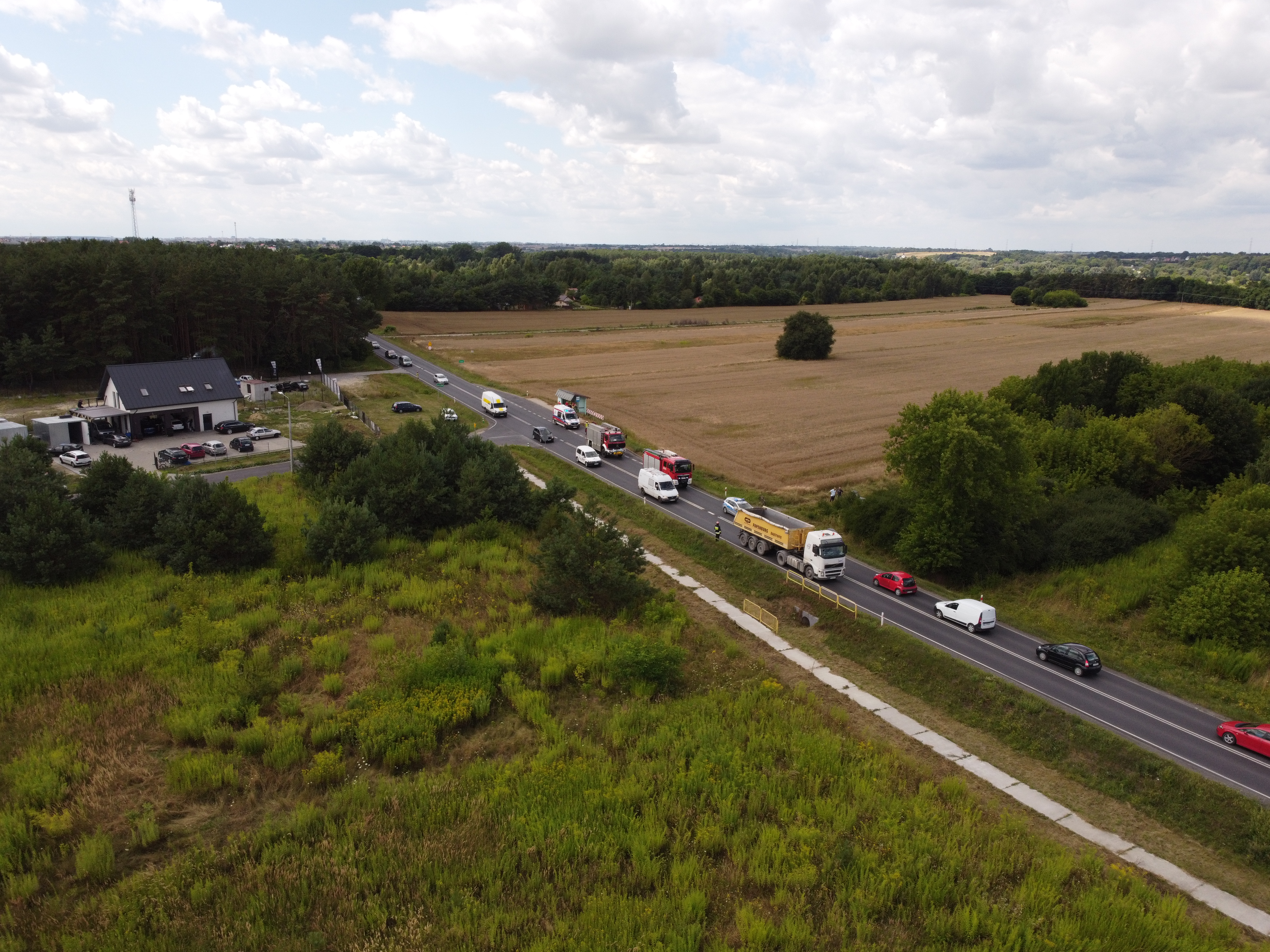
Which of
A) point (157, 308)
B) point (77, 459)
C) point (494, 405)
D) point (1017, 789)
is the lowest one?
point (1017, 789)

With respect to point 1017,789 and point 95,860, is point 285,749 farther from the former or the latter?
point 1017,789

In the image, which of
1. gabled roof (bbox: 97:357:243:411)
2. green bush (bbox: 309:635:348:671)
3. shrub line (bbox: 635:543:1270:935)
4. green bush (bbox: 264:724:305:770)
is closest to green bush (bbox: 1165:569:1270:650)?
shrub line (bbox: 635:543:1270:935)

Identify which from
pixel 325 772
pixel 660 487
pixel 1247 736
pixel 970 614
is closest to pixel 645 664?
pixel 325 772

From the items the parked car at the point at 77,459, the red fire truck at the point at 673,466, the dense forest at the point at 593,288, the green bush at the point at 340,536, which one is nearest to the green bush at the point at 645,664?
the green bush at the point at 340,536

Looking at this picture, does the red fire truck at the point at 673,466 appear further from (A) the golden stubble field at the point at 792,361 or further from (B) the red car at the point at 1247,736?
(B) the red car at the point at 1247,736

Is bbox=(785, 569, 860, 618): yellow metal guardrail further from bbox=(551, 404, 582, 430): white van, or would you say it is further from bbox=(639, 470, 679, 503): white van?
bbox=(551, 404, 582, 430): white van

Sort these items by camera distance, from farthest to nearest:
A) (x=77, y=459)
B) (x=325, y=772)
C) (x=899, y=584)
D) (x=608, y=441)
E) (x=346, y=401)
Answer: (x=346, y=401), (x=608, y=441), (x=77, y=459), (x=899, y=584), (x=325, y=772)

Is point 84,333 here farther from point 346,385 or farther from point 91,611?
point 91,611
